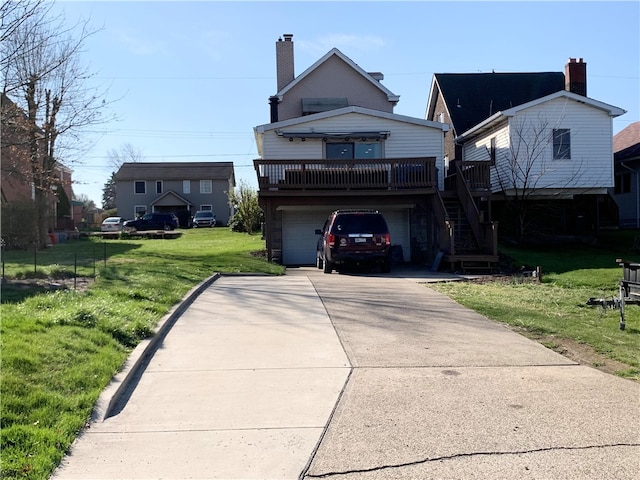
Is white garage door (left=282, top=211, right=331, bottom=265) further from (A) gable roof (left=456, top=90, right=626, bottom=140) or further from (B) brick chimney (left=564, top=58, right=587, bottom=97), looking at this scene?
(B) brick chimney (left=564, top=58, right=587, bottom=97)

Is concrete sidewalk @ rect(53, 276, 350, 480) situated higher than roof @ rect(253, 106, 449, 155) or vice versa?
roof @ rect(253, 106, 449, 155)

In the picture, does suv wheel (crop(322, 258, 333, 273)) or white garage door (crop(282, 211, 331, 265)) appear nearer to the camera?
suv wheel (crop(322, 258, 333, 273))

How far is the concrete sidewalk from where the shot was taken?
14.5ft

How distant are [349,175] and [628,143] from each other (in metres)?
19.0

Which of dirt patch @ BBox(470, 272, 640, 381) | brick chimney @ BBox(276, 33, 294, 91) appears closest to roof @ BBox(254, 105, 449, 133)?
brick chimney @ BBox(276, 33, 294, 91)

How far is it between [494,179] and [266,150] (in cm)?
990

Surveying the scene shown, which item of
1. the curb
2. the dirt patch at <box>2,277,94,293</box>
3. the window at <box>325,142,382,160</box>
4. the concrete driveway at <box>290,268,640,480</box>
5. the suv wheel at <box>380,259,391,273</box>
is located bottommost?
the concrete driveway at <box>290,268,640,480</box>

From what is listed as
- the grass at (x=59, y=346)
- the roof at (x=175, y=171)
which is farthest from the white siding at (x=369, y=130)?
the roof at (x=175, y=171)

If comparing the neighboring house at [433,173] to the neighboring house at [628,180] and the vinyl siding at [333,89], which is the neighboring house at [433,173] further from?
the vinyl siding at [333,89]

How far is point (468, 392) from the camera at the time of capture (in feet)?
19.6

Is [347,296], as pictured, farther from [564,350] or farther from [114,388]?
[114,388]

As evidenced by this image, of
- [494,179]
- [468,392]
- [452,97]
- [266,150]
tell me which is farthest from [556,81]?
[468,392]

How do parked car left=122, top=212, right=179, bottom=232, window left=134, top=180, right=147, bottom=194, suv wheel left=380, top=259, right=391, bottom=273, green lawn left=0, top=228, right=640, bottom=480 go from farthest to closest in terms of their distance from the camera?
window left=134, top=180, right=147, bottom=194, parked car left=122, top=212, right=179, bottom=232, suv wheel left=380, top=259, right=391, bottom=273, green lawn left=0, top=228, right=640, bottom=480

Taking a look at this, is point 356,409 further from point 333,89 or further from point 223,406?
point 333,89
